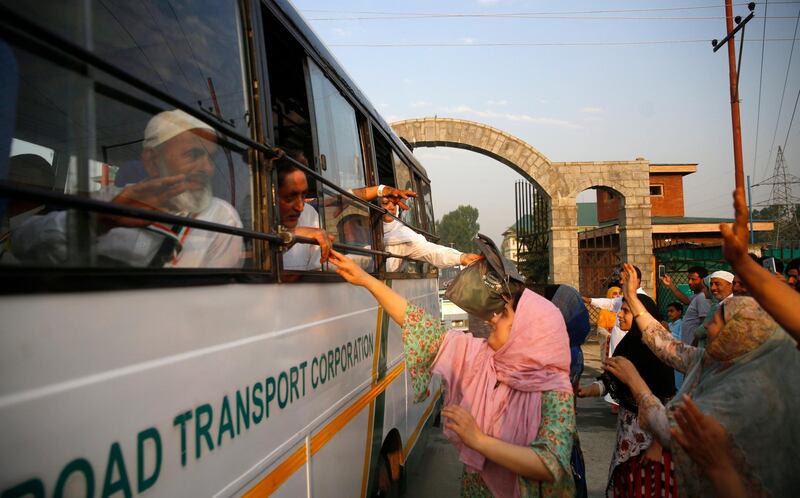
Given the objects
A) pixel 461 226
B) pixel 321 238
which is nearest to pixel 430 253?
pixel 321 238

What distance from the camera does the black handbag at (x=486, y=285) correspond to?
2070 millimetres

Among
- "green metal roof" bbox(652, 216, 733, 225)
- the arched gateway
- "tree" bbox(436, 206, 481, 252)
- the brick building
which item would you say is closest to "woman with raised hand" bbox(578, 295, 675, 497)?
the arched gateway

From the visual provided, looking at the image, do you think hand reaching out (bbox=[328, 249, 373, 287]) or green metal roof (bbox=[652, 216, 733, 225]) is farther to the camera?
green metal roof (bbox=[652, 216, 733, 225])

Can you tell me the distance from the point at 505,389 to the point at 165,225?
1397mm

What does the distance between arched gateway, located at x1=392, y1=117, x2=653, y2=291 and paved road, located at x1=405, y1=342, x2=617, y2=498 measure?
288 inches

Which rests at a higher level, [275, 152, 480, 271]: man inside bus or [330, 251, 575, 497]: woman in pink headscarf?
[275, 152, 480, 271]: man inside bus

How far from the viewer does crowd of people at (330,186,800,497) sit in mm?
1839

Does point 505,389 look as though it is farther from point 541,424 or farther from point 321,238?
point 321,238

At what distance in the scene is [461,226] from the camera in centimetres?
9650

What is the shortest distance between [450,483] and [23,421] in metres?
5.03

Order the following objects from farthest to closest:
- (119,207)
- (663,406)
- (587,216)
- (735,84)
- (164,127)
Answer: (587,216) < (735,84) < (663,406) < (164,127) < (119,207)

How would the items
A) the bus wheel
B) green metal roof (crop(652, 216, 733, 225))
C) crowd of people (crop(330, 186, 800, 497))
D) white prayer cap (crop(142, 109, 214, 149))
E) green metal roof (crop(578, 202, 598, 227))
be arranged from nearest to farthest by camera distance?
white prayer cap (crop(142, 109, 214, 149)) < crowd of people (crop(330, 186, 800, 497)) < the bus wheel < green metal roof (crop(652, 216, 733, 225)) < green metal roof (crop(578, 202, 598, 227))

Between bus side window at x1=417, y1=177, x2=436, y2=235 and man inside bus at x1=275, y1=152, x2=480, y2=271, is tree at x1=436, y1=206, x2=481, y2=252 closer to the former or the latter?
bus side window at x1=417, y1=177, x2=436, y2=235

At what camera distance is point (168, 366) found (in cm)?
131
